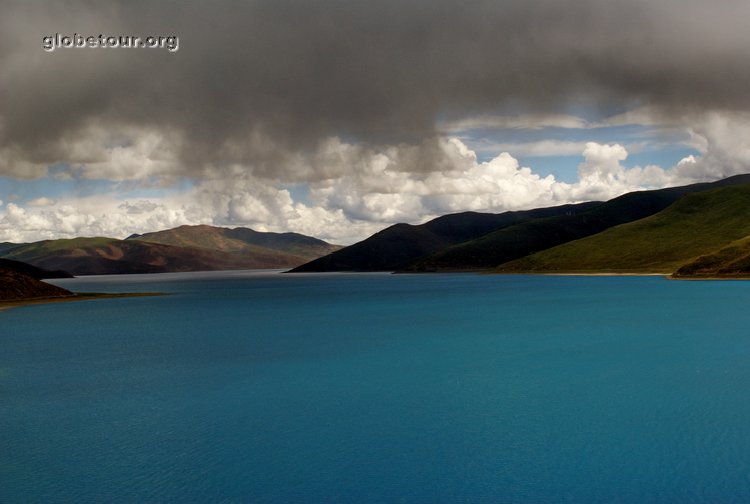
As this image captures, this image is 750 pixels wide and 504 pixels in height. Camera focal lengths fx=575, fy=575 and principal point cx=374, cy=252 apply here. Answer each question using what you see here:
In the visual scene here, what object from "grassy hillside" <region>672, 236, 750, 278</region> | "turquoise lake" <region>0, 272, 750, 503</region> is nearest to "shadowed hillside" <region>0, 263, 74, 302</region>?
"turquoise lake" <region>0, 272, 750, 503</region>

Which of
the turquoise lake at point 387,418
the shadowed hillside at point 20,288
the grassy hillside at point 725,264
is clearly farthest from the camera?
the grassy hillside at point 725,264

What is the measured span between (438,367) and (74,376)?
33977 millimetres

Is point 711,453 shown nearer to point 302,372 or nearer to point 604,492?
point 604,492

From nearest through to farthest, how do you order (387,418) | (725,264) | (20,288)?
(387,418), (20,288), (725,264)

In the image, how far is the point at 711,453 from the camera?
28.3m

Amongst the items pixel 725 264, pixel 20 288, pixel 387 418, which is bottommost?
pixel 387 418

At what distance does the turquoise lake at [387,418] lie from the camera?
25281mm

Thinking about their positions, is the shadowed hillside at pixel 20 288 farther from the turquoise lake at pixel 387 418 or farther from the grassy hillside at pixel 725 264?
the grassy hillside at pixel 725 264

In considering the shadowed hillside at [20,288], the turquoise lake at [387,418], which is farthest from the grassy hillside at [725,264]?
the shadowed hillside at [20,288]

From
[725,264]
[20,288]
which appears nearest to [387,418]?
[20,288]

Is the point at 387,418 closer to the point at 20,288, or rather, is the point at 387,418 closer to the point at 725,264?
the point at 20,288

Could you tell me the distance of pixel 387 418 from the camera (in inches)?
1426

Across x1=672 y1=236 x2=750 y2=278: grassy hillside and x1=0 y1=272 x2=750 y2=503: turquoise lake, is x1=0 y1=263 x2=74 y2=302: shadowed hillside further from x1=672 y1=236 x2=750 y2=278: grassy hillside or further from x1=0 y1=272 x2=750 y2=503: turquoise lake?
x1=672 y1=236 x2=750 y2=278: grassy hillside

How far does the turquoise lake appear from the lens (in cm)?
2528
